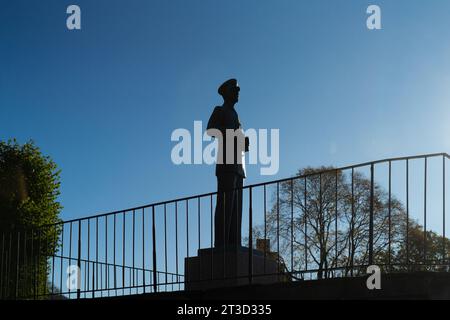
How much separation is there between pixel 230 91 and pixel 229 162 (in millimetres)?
1278

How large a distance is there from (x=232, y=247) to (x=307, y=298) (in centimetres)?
282

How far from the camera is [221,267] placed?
1070cm

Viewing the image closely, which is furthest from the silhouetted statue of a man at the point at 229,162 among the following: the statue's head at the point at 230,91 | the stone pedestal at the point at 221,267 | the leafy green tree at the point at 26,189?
the leafy green tree at the point at 26,189

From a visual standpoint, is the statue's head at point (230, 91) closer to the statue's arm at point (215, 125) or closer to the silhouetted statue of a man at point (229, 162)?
the silhouetted statue of a man at point (229, 162)

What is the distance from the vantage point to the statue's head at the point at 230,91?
39.6 feet

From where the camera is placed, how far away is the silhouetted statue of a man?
37.0ft

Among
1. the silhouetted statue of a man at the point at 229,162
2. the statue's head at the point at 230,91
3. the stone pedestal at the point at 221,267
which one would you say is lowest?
the stone pedestal at the point at 221,267

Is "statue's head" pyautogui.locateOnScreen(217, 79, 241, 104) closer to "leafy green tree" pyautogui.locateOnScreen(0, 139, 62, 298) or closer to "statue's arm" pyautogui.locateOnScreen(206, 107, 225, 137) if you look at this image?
"statue's arm" pyautogui.locateOnScreen(206, 107, 225, 137)
